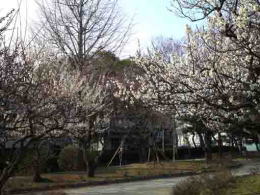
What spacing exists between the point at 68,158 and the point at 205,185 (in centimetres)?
1961

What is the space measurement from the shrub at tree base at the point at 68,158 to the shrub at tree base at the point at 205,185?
720 inches

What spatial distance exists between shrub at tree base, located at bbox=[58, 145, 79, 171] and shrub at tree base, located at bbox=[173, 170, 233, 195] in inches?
720

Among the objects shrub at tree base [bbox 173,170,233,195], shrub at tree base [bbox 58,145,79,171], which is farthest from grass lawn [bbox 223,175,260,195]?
shrub at tree base [bbox 58,145,79,171]

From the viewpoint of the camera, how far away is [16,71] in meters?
8.05

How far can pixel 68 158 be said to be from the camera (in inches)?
1367

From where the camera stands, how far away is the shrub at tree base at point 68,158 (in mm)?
34531

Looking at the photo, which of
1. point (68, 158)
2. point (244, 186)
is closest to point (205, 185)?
point (244, 186)

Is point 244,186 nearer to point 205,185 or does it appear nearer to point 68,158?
point 205,185

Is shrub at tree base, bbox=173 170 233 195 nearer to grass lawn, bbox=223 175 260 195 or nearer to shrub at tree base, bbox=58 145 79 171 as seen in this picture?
grass lawn, bbox=223 175 260 195

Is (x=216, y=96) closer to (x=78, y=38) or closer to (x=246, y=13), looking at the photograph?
(x=246, y=13)

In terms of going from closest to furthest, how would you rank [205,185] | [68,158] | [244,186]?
1. [205,185]
2. [244,186]
3. [68,158]

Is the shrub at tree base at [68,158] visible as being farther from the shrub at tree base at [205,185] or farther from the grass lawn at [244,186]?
the shrub at tree base at [205,185]

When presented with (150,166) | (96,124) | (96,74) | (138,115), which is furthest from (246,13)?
(138,115)

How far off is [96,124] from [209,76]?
55.8 feet
